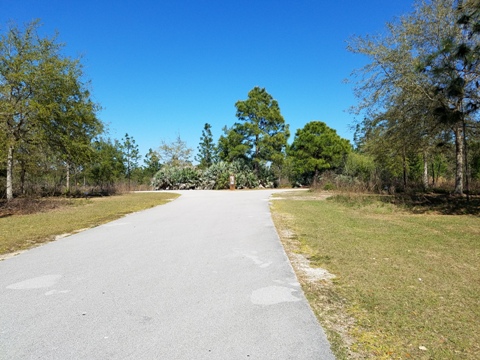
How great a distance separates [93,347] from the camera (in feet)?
8.60

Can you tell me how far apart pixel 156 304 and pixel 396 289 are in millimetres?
2945

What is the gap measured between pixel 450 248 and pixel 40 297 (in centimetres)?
692

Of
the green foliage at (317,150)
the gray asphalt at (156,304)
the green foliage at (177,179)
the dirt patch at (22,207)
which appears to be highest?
the green foliage at (317,150)

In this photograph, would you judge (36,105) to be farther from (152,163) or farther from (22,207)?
(152,163)

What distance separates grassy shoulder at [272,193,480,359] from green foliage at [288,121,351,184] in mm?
30341

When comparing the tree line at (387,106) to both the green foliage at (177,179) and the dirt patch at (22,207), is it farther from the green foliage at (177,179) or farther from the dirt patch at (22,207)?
the green foliage at (177,179)

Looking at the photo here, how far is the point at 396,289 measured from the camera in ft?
12.7

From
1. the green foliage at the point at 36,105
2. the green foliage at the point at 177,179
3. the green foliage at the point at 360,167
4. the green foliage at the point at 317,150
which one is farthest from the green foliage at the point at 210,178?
the green foliage at the point at 36,105

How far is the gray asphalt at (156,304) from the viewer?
261cm

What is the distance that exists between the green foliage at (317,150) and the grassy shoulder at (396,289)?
3034 centimetres

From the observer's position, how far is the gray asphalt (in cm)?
261

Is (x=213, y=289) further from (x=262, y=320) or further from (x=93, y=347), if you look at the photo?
(x=93, y=347)

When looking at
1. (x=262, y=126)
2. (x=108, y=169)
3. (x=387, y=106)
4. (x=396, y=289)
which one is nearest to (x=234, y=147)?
(x=262, y=126)

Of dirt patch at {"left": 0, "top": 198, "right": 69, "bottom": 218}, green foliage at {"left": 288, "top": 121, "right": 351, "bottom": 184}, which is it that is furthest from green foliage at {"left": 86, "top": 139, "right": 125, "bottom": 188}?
green foliage at {"left": 288, "top": 121, "right": 351, "bottom": 184}
